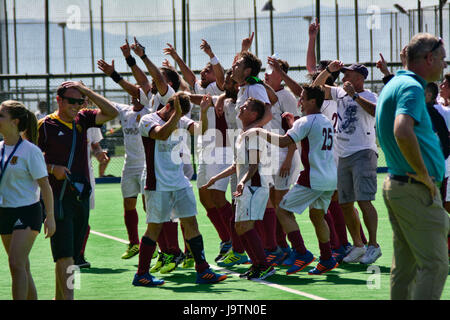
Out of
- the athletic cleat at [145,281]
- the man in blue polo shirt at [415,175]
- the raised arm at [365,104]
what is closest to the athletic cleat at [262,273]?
the athletic cleat at [145,281]

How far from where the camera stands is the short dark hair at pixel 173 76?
8.80 m

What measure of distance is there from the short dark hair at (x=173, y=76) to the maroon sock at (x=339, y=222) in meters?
2.42

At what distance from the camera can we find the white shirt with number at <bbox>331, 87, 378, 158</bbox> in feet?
27.5

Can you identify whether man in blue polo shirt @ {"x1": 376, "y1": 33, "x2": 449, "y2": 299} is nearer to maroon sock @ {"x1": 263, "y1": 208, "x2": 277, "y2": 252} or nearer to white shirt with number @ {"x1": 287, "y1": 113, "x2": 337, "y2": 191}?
white shirt with number @ {"x1": 287, "y1": 113, "x2": 337, "y2": 191}

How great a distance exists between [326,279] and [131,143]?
332 centimetres

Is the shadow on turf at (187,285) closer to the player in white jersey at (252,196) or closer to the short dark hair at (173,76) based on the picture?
the player in white jersey at (252,196)

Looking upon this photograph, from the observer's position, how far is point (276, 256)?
27.4 feet

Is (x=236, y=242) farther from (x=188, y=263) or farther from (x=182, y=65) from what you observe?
(x=182, y=65)

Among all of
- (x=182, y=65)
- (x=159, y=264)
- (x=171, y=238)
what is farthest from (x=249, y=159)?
(x=182, y=65)

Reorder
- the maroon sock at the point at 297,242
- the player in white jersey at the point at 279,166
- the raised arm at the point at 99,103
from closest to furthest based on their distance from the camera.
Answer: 1. the raised arm at the point at 99,103
2. the maroon sock at the point at 297,242
3. the player in white jersey at the point at 279,166

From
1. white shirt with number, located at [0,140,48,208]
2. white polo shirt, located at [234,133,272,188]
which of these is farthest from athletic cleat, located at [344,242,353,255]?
white shirt with number, located at [0,140,48,208]

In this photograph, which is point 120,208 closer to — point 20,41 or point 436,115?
point 436,115

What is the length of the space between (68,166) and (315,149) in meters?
2.64

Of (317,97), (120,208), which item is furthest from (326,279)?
(120,208)
